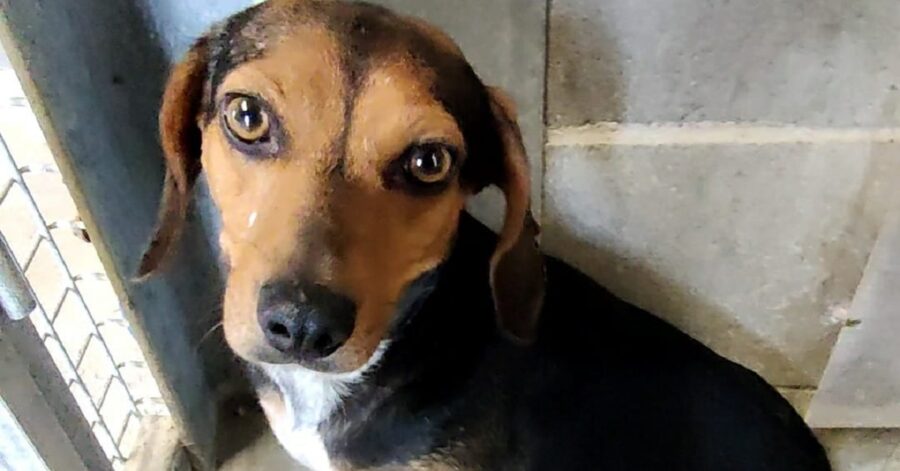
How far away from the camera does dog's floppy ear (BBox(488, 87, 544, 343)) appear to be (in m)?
1.49

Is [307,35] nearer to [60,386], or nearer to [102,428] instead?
[60,386]

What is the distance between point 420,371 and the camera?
172 centimetres

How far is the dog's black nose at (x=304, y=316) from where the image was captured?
1.30 metres

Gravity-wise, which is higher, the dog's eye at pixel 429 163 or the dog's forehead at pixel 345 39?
the dog's forehead at pixel 345 39

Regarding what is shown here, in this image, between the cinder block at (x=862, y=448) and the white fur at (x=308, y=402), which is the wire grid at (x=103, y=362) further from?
the cinder block at (x=862, y=448)

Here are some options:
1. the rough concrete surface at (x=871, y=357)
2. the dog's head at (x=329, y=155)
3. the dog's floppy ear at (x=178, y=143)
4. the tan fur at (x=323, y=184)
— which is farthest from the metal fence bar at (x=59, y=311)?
the rough concrete surface at (x=871, y=357)

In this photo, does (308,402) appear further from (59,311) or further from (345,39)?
(345,39)

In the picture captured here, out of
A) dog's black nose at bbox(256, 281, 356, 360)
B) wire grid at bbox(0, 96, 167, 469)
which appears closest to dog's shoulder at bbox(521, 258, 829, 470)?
dog's black nose at bbox(256, 281, 356, 360)

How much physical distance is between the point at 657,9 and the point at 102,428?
4.58 feet

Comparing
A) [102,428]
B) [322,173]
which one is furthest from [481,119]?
[102,428]

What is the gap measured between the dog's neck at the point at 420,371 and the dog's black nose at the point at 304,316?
34cm

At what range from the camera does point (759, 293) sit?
2.13 metres

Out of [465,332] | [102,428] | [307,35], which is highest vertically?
[307,35]

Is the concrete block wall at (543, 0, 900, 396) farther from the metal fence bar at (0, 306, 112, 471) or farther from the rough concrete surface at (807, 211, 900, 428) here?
the metal fence bar at (0, 306, 112, 471)
